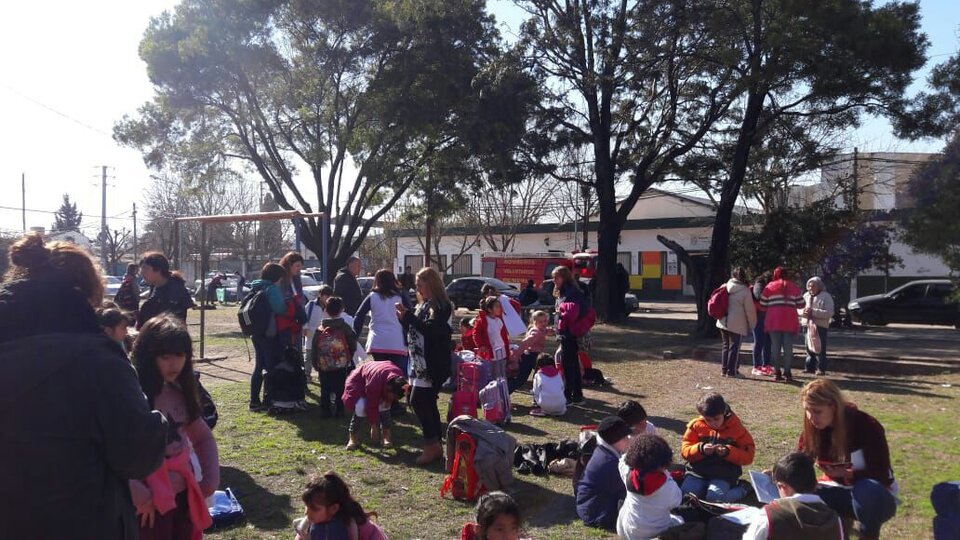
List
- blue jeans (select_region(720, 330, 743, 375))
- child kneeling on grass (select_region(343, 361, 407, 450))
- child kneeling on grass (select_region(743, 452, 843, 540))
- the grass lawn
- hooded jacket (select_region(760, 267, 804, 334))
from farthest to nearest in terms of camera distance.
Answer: blue jeans (select_region(720, 330, 743, 375)) < hooded jacket (select_region(760, 267, 804, 334)) < child kneeling on grass (select_region(343, 361, 407, 450)) < the grass lawn < child kneeling on grass (select_region(743, 452, 843, 540))

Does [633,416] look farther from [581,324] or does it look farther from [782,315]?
[782,315]

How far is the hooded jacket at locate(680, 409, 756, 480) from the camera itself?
553cm

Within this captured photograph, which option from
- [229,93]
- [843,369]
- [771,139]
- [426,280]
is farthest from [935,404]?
[229,93]

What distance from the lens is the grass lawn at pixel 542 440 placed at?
557 centimetres

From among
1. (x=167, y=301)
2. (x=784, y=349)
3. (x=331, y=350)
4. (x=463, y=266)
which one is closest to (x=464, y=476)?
(x=331, y=350)

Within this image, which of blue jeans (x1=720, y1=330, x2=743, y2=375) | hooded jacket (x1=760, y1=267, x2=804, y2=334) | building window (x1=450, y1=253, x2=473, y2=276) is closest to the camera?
hooded jacket (x1=760, y1=267, x2=804, y2=334)

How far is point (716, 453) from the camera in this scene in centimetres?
551

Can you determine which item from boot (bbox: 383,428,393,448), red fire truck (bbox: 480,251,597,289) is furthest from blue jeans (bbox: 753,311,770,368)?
red fire truck (bbox: 480,251,597,289)

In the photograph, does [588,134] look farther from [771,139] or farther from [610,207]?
[771,139]

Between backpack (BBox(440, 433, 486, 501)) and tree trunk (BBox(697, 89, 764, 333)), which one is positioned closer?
backpack (BBox(440, 433, 486, 501))

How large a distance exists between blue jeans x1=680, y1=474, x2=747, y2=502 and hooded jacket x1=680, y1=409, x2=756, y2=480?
47mm

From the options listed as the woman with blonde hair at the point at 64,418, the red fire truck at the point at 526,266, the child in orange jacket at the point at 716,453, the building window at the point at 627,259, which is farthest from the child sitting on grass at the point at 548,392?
the building window at the point at 627,259

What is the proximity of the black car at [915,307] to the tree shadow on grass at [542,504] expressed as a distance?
20484mm

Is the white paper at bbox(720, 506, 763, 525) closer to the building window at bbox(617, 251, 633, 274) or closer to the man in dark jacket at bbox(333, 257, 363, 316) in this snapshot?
the man in dark jacket at bbox(333, 257, 363, 316)
